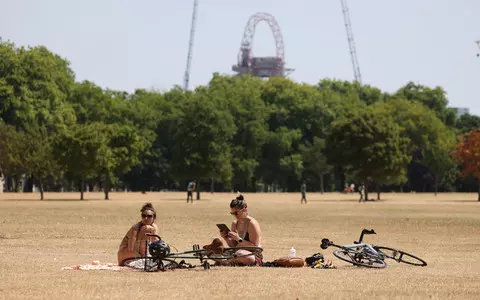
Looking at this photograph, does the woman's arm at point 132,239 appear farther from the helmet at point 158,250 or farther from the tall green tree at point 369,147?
the tall green tree at point 369,147

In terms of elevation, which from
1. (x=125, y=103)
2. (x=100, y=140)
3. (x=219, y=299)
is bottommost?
(x=219, y=299)

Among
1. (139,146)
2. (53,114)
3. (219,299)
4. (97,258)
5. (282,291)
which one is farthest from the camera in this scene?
(53,114)

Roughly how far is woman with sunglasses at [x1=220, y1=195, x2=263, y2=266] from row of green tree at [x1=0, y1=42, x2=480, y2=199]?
67.0 m

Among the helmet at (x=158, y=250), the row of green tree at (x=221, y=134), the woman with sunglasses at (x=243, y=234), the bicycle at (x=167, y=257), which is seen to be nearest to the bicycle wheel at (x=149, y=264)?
the bicycle at (x=167, y=257)

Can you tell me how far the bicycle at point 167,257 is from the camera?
18844 mm

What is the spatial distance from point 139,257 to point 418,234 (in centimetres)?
1762

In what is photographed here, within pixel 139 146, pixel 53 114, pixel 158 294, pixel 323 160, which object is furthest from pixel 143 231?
pixel 323 160

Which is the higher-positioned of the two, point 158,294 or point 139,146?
point 139,146

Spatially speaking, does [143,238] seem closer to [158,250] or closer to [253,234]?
[158,250]

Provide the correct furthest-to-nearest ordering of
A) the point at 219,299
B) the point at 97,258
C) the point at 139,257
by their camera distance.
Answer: the point at 97,258 < the point at 139,257 < the point at 219,299

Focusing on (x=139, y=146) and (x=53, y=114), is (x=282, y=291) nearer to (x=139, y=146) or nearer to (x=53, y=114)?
(x=139, y=146)

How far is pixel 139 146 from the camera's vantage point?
96.8m

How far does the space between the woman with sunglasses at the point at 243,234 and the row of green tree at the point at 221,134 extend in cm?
6698

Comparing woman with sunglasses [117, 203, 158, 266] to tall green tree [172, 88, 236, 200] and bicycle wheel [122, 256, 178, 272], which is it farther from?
tall green tree [172, 88, 236, 200]
